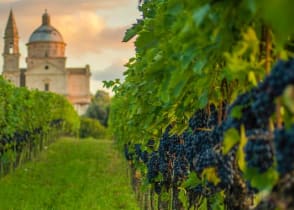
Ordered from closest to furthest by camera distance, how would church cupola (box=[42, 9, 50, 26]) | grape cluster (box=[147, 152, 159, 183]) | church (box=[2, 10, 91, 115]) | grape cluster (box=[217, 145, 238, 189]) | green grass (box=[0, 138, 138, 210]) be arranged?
1. grape cluster (box=[217, 145, 238, 189])
2. grape cluster (box=[147, 152, 159, 183])
3. green grass (box=[0, 138, 138, 210])
4. church (box=[2, 10, 91, 115])
5. church cupola (box=[42, 9, 50, 26])

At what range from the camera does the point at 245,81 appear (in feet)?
9.70

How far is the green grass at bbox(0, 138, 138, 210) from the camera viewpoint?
1450 centimetres

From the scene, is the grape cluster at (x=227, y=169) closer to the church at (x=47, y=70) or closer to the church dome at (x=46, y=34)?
the church at (x=47, y=70)

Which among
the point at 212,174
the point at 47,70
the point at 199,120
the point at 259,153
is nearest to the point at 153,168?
the point at 199,120

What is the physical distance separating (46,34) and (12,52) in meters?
6.29

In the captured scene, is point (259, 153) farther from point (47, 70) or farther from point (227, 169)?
point (47, 70)

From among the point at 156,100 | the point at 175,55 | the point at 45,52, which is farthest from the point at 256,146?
the point at 45,52

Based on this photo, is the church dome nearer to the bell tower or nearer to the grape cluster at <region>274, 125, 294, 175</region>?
the bell tower

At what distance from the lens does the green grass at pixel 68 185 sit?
1450cm

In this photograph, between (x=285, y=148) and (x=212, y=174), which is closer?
(x=285, y=148)

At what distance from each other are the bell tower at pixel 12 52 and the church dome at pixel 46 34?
2.98m

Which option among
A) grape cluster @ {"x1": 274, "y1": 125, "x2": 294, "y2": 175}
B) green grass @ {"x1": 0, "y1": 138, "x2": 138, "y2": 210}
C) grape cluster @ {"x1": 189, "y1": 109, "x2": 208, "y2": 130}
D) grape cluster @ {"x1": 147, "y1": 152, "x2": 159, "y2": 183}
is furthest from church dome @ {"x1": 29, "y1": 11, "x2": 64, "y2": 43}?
grape cluster @ {"x1": 274, "y1": 125, "x2": 294, "y2": 175}

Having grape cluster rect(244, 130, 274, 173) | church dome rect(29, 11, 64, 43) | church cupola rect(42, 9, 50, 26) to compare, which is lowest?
grape cluster rect(244, 130, 274, 173)

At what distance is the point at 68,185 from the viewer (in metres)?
18.8
